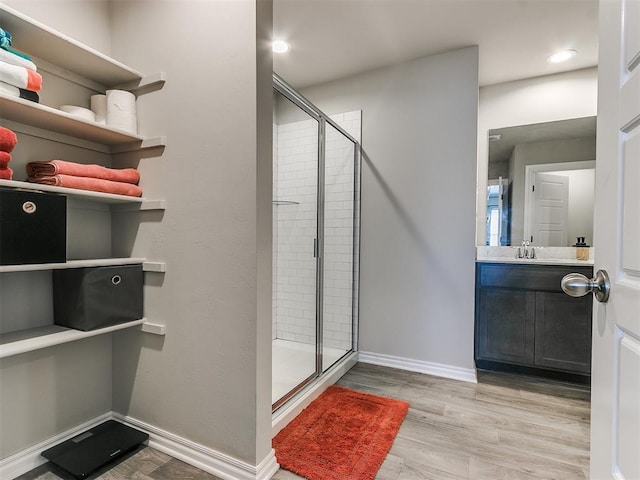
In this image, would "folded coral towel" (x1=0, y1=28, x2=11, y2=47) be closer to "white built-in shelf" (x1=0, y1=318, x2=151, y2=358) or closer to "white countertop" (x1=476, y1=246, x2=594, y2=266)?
"white built-in shelf" (x1=0, y1=318, x2=151, y2=358)

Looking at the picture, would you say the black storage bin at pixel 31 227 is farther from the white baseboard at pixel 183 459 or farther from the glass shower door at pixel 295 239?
the glass shower door at pixel 295 239

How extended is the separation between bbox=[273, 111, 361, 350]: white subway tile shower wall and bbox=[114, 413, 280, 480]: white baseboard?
1.11 metres

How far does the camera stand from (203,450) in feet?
4.95

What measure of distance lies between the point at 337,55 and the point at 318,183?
1046mm

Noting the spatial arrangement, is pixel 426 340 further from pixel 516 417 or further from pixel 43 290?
pixel 43 290

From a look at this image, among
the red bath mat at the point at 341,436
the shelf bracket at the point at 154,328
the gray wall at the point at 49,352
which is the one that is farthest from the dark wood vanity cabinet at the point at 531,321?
the gray wall at the point at 49,352

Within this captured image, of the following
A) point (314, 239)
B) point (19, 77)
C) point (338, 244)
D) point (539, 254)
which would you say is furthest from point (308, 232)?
point (539, 254)

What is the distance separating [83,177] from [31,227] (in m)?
0.32

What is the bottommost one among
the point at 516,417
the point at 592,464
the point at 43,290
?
the point at 516,417

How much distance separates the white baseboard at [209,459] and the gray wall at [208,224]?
32 mm

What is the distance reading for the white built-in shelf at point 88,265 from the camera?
117 centimetres

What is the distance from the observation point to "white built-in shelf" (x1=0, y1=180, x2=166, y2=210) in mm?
1188

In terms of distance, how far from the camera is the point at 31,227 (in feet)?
3.94

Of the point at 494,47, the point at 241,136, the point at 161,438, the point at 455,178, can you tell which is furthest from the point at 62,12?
the point at 494,47
